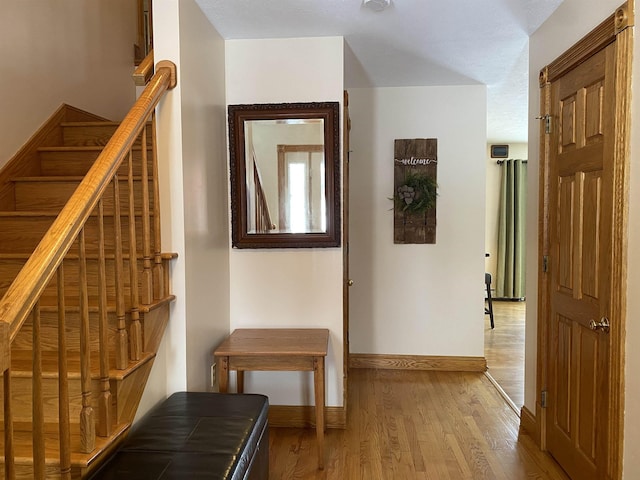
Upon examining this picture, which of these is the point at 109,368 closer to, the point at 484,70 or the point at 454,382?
the point at 454,382

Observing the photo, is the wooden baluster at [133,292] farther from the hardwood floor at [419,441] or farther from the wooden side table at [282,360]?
the hardwood floor at [419,441]

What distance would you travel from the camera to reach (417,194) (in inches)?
141

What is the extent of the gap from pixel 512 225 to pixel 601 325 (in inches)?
195

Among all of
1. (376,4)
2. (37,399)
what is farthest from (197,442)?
(376,4)

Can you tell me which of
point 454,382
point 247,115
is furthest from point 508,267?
point 247,115

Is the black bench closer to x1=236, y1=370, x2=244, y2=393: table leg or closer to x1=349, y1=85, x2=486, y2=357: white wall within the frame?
x1=236, y1=370, x2=244, y2=393: table leg

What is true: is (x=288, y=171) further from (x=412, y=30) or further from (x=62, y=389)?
(x=62, y=389)

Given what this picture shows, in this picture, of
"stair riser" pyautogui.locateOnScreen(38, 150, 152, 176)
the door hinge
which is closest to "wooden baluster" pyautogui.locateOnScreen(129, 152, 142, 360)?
"stair riser" pyautogui.locateOnScreen(38, 150, 152, 176)

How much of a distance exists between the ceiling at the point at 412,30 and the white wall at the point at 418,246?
30cm

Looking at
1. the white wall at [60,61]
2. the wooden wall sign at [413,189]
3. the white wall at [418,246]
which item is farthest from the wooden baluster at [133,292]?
the wooden wall sign at [413,189]

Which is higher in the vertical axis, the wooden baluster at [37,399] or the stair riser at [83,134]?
the stair riser at [83,134]

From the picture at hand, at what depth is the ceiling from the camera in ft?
7.24

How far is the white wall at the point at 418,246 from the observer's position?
360 cm

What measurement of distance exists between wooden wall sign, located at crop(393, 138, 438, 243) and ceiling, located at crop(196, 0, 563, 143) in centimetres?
55
